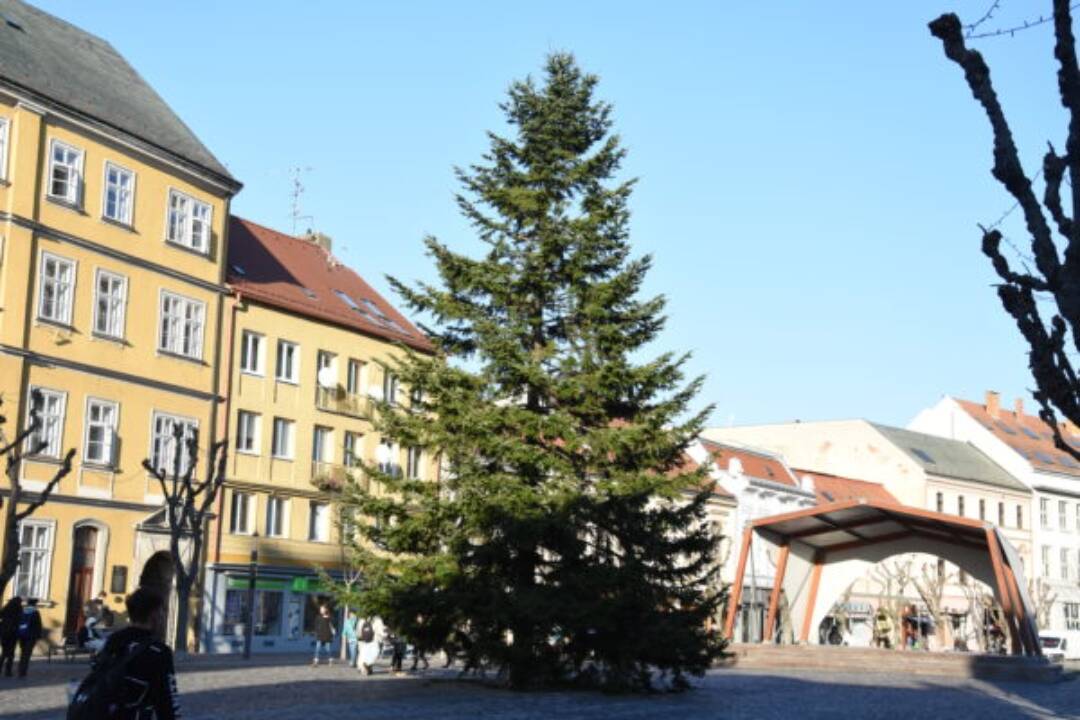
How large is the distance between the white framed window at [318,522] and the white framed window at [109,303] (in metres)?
10.4

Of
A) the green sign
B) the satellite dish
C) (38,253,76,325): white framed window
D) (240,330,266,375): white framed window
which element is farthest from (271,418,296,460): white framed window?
(38,253,76,325): white framed window

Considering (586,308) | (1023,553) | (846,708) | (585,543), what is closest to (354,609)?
(585,543)

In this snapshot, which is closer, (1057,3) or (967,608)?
(1057,3)

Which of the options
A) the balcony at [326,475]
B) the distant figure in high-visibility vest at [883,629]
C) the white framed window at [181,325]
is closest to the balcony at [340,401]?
the balcony at [326,475]

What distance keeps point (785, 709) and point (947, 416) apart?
77014 millimetres

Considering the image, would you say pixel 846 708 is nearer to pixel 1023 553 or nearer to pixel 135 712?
pixel 135 712

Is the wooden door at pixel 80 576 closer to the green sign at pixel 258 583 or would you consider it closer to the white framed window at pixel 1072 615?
the green sign at pixel 258 583

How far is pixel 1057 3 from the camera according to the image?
32.4ft

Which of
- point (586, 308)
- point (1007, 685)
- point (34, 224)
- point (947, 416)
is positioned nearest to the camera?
point (586, 308)

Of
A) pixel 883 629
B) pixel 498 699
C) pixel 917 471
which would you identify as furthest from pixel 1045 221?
pixel 917 471

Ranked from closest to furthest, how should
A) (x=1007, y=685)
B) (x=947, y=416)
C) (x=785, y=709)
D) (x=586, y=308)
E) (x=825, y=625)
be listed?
1. (x=785, y=709)
2. (x=586, y=308)
3. (x=1007, y=685)
4. (x=825, y=625)
5. (x=947, y=416)

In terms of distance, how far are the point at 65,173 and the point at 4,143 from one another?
2176 mm

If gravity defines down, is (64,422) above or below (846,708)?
above

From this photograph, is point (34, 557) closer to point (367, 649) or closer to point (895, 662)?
point (367, 649)
